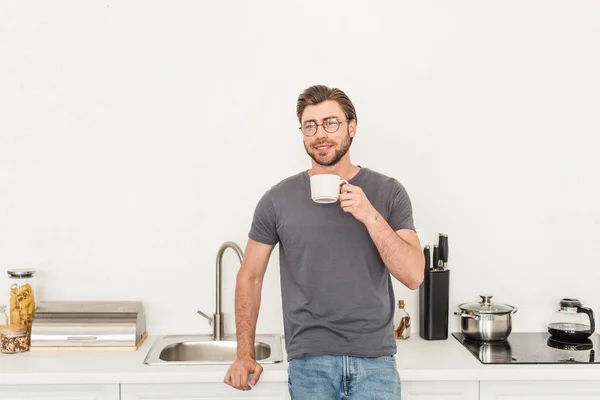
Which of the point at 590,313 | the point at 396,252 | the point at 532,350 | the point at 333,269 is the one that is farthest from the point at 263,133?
the point at 590,313

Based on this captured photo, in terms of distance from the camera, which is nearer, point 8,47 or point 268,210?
point 268,210

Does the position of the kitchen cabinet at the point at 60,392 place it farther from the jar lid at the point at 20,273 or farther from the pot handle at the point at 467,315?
the pot handle at the point at 467,315

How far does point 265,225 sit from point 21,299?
0.94m

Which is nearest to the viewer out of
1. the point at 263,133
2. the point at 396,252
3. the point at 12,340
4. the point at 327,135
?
the point at 396,252

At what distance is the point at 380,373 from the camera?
64.5 inches

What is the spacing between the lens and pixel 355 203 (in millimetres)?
1550

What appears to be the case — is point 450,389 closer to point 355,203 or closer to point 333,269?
point 333,269

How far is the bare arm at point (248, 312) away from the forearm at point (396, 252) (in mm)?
385

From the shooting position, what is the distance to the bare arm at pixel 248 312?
171 cm

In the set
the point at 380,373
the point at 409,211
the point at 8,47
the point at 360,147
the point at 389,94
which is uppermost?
the point at 8,47

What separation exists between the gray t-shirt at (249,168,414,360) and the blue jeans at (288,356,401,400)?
0.03 metres

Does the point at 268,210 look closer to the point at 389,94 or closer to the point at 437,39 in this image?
the point at 389,94

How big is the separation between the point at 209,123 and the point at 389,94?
0.68 meters

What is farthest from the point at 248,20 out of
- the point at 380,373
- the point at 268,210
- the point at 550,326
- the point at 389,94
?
the point at 550,326
